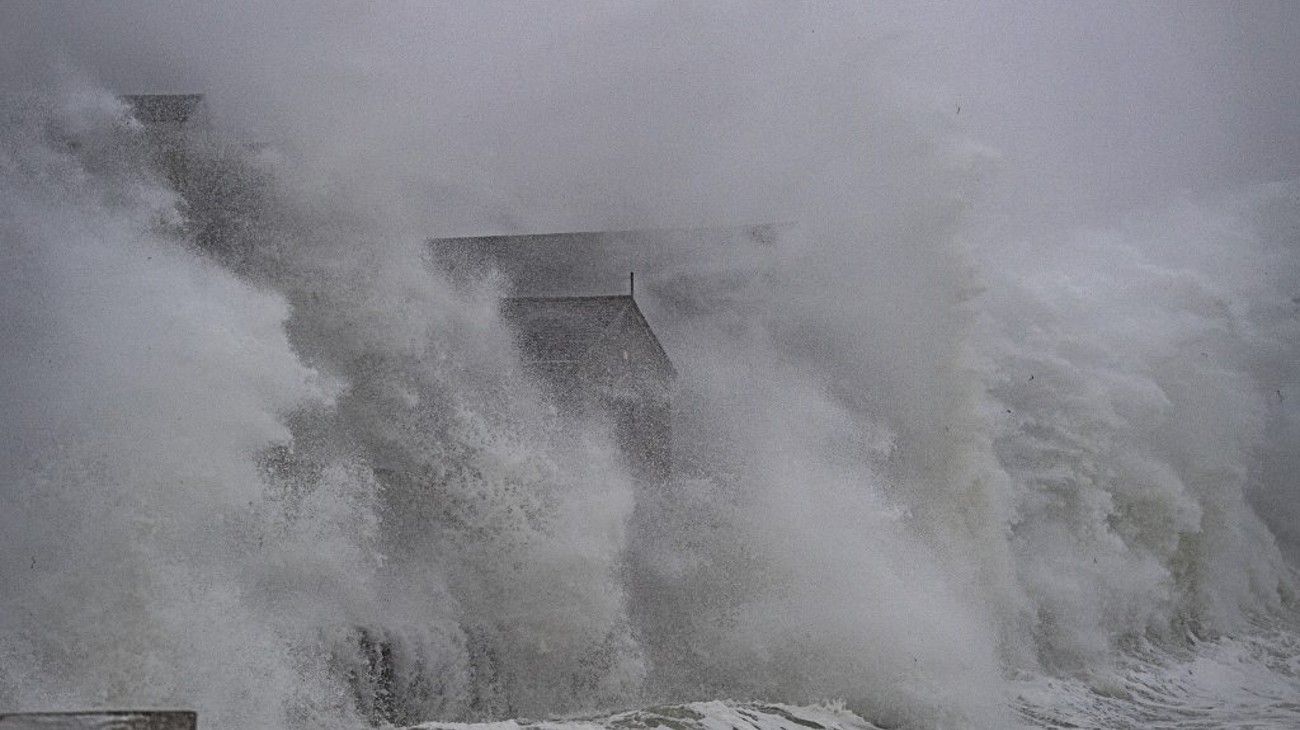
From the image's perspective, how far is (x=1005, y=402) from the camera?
16.6 metres

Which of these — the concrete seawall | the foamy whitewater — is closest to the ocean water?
the foamy whitewater

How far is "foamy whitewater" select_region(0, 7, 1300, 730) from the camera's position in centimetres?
873

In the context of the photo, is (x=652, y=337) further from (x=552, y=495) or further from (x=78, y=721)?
(x=78, y=721)

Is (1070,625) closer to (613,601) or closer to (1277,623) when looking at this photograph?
(1277,623)

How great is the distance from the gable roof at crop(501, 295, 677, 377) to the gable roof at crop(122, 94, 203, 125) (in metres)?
4.72

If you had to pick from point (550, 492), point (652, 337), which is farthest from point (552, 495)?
point (652, 337)

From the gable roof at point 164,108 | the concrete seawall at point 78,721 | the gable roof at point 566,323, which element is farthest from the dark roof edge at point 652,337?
the concrete seawall at point 78,721

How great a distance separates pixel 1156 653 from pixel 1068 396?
4.29 m

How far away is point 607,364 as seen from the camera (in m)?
16.7

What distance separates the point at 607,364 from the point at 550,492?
16.6 feet

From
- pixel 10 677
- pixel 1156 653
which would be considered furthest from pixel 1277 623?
pixel 10 677

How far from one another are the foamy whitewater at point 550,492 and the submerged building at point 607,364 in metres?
0.51

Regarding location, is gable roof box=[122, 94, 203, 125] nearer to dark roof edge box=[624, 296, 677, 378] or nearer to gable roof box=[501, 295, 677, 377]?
gable roof box=[501, 295, 677, 377]

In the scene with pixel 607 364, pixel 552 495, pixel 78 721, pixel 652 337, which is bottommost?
pixel 78 721
